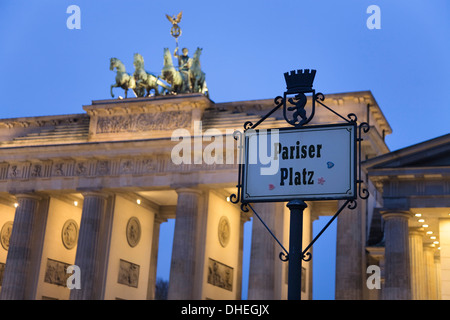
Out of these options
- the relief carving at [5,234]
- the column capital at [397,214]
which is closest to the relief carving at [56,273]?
the relief carving at [5,234]

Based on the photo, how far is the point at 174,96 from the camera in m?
43.6

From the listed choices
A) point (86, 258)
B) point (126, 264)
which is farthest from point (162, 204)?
point (86, 258)

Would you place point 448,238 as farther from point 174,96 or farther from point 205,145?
point 174,96

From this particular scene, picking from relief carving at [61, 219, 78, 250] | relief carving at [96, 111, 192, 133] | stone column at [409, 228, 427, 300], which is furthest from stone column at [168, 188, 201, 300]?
stone column at [409, 228, 427, 300]

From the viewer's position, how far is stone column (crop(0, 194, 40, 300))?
43.6m

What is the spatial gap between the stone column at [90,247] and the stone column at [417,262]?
2071 cm

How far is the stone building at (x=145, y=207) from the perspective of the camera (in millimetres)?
39938

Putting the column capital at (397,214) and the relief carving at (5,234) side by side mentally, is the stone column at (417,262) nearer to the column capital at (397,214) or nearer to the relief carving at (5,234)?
the column capital at (397,214)

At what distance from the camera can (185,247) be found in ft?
133

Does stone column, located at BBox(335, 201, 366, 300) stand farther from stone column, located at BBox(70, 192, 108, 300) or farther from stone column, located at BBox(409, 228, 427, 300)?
stone column, located at BBox(70, 192, 108, 300)

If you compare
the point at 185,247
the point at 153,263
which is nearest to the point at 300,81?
the point at 185,247

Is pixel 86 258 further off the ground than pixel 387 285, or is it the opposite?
pixel 86 258
